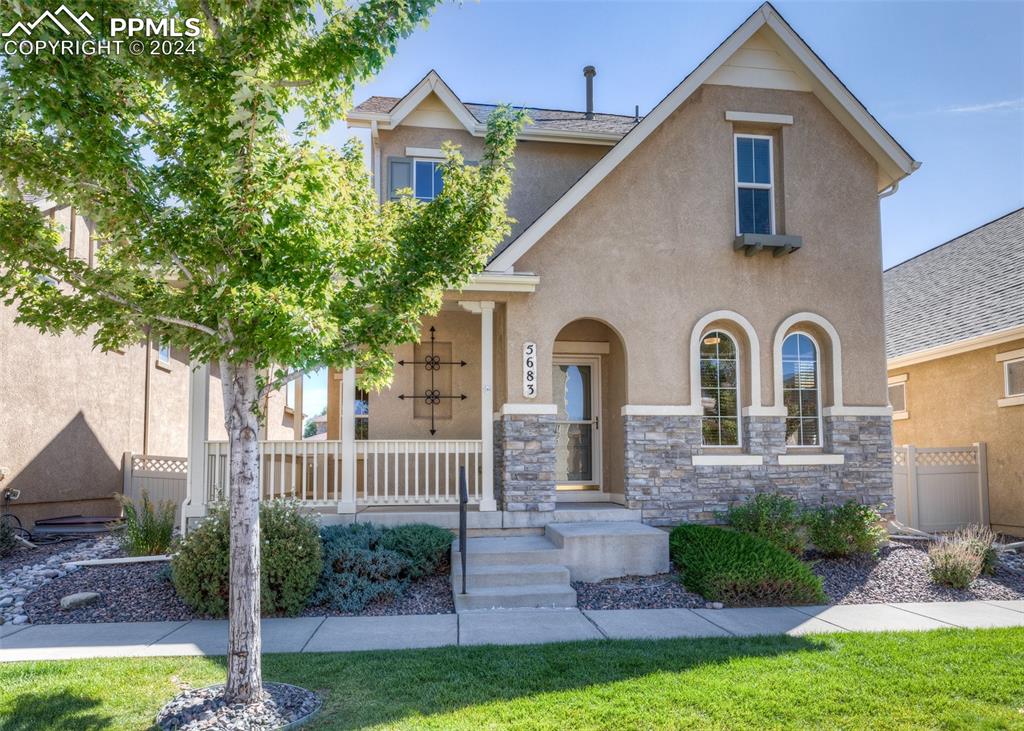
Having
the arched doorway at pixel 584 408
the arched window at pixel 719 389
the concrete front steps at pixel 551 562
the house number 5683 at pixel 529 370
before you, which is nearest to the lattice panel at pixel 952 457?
the arched window at pixel 719 389

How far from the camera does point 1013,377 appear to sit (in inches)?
480

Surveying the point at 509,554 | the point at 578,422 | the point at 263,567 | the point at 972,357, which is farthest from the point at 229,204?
the point at 972,357

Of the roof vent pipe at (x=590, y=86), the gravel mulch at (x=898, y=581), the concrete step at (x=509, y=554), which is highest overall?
the roof vent pipe at (x=590, y=86)

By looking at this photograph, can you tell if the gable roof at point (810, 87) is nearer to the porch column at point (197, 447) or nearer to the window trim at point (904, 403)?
the porch column at point (197, 447)

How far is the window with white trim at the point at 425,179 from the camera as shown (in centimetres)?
1141

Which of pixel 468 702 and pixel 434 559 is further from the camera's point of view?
pixel 434 559

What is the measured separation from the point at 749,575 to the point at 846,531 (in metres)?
2.38

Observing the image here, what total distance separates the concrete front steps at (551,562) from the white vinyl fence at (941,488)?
615cm

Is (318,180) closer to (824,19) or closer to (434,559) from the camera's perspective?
Answer: (434,559)

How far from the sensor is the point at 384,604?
7.52 m

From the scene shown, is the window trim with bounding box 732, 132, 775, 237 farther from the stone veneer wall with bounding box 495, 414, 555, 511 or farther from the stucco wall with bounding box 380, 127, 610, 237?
the stone veneer wall with bounding box 495, 414, 555, 511

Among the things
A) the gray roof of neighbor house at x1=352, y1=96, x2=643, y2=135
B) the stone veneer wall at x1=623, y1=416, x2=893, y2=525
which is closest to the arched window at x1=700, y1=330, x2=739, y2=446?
the stone veneer wall at x1=623, y1=416, x2=893, y2=525

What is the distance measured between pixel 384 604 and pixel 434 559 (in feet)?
3.08

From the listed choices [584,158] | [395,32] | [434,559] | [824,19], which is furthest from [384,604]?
[824,19]
